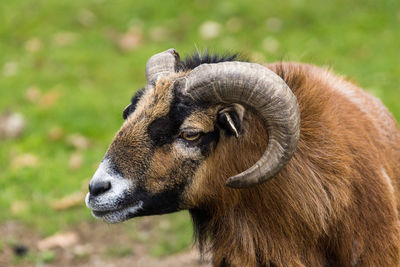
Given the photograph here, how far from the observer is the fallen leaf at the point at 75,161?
10094mm

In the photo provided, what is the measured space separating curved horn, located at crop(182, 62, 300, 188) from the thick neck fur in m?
0.29

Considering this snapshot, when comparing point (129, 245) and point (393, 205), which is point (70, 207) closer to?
point (129, 245)

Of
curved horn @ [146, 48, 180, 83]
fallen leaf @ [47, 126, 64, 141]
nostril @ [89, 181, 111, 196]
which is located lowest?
fallen leaf @ [47, 126, 64, 141]

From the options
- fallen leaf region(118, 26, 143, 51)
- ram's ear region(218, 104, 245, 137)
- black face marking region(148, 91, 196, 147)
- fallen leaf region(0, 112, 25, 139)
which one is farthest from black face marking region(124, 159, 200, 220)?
fallen leaf region(118, 26, 143, 51)

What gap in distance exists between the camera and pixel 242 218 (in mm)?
4758

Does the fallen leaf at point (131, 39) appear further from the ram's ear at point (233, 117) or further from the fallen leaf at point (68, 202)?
the ram's ear at point (233, 117)

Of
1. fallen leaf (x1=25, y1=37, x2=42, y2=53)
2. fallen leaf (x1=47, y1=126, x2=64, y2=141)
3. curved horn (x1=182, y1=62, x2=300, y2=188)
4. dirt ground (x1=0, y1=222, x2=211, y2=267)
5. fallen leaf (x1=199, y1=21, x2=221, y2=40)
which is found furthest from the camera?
fallen leaf (x1=25, y1=37, x2=42, y2=53)

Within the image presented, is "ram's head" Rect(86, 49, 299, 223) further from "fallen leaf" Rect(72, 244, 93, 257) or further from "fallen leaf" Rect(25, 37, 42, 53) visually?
"fallen leaf" Rect(25, 37, 42, 53)

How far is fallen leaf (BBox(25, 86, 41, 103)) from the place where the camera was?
40.2 ft

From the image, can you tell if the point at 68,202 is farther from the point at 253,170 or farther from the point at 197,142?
the point at 253,170

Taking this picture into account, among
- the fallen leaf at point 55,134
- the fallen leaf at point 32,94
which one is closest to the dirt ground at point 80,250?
the fallen leaf at point 55,134

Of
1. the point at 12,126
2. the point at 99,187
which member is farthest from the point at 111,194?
the point at 12,126

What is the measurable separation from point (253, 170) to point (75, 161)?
6.52 metres

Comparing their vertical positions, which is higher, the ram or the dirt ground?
the ram
